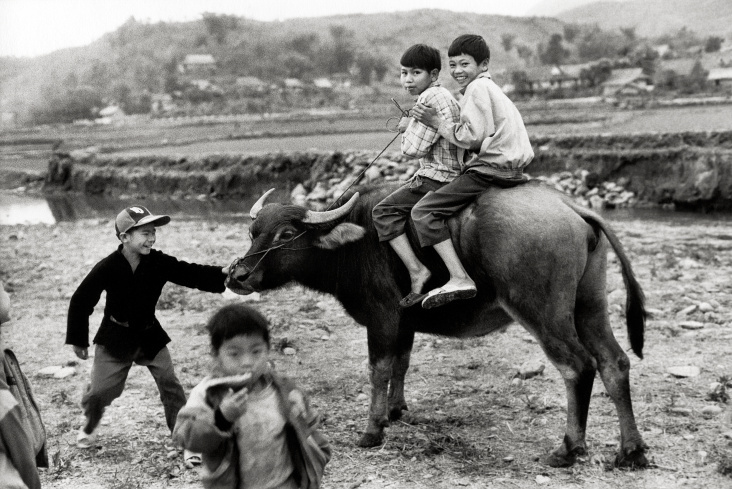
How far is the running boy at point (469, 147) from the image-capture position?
466 cm

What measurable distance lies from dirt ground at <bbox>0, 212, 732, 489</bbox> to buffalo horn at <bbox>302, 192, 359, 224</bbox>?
1.52 meters

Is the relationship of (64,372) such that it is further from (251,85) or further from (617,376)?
(251,85)

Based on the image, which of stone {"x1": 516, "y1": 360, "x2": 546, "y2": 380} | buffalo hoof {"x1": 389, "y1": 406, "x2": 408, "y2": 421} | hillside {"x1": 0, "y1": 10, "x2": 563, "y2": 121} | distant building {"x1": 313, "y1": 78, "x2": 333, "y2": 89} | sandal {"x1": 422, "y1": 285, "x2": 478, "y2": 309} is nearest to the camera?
sandal {"x1": 422, "y1": 285, "x2": 478, "y2": 309}

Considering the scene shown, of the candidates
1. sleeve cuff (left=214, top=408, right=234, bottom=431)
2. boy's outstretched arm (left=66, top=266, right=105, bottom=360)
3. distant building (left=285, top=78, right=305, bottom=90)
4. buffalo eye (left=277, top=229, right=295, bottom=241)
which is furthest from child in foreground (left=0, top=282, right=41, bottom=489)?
distant building (left=285, top=78, right=305, bottom=90)

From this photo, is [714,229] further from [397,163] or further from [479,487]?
[479,487]

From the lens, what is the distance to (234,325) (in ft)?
9.73

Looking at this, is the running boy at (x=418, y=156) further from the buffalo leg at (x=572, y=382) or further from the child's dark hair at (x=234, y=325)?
the child's dark hair at (x=234, y=325)

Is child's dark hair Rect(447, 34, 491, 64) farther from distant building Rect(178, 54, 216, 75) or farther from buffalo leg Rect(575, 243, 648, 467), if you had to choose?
distant building Rect(178, 54, 216, 75)

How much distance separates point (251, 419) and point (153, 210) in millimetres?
20072

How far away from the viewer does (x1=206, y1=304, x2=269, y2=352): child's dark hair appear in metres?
2.97

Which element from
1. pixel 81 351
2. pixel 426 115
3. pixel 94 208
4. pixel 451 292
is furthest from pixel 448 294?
pixel 94 208

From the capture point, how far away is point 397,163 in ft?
69.5

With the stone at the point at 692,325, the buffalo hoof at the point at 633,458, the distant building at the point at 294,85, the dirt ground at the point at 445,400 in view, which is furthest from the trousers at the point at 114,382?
the distant building at the point at 294,85

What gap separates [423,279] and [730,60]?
253 feet
